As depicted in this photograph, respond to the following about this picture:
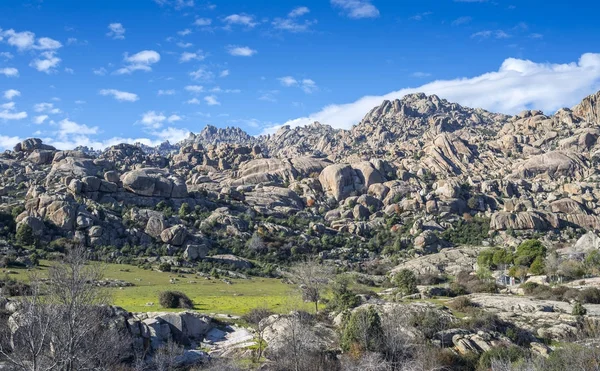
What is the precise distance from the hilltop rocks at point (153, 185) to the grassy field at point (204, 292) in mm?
41385

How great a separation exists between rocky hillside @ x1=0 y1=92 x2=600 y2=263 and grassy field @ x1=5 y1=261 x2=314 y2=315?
1490cm

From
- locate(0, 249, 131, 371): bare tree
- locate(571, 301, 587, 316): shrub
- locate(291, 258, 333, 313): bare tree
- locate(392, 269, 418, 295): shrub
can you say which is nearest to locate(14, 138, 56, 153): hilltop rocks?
locate(291, 258, 333, 313): bare tree

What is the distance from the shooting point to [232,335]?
42.2m

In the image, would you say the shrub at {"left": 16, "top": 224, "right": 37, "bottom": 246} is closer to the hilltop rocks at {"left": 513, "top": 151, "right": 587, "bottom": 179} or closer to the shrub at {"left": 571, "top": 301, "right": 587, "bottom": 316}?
the shrub at {"left": 571, "top": 301, "right": 587, "bottom": 316}

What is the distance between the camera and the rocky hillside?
96.5 metres

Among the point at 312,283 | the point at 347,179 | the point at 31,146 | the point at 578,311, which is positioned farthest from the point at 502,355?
the point at 31,146

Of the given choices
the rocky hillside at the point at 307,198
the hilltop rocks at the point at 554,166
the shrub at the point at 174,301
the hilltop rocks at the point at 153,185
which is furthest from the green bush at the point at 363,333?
the hilltop rocks at the point at 554,166

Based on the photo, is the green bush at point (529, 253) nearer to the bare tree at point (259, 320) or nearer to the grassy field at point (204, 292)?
the grassy field at point (204, 292)

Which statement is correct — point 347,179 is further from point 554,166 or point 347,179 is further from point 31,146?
point 31,146

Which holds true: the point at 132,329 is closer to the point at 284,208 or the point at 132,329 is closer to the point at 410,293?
the point at 410,293

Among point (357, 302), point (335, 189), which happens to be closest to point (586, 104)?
point (335, 189)

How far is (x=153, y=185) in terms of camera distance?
393 feet

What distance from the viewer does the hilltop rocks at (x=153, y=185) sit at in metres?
118

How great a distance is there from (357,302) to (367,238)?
76.0 meters
